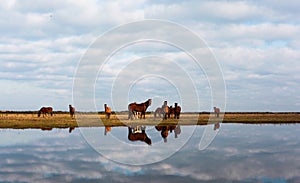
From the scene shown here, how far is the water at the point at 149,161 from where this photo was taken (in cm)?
1381

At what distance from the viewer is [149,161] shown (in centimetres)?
1759

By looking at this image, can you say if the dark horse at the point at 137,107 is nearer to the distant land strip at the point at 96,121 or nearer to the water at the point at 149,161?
the distant land strip at the point at 96,121

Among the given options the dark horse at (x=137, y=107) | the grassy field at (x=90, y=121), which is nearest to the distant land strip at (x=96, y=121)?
the grassy field at (x=90, y=121)

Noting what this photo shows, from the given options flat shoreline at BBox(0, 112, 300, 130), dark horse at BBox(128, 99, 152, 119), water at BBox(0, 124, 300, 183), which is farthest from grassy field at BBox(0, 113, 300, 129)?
water at BBox(0, 124, 300, 183)

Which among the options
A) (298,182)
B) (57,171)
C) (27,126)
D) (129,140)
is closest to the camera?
(298,182)

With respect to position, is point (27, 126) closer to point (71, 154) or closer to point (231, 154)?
point (71, 154)

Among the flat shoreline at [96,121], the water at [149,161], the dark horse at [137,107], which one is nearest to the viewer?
the water at [149,161]

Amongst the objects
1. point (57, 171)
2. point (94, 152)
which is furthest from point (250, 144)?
point (57, 171)

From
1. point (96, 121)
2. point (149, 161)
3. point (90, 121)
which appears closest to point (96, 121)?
point (96, 121)

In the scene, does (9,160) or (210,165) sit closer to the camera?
(210,165)

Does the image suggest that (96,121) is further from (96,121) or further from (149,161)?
(149,161)

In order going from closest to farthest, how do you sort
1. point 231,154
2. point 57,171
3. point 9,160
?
1. point 57,171
2. point 9,160
3. point 231,154

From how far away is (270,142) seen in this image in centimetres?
2570

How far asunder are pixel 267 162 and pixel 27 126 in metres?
28.4
